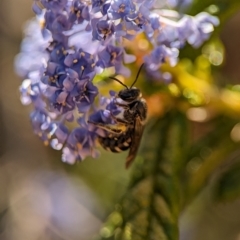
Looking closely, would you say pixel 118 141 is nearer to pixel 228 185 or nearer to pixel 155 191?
pixel 155 191

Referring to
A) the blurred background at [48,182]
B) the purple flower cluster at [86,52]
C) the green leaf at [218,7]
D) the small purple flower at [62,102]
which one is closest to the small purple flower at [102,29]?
the purple flower cluster at [86,52]

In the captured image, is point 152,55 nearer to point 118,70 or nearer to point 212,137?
point 118,70

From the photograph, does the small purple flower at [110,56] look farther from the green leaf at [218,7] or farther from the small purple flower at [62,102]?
the green leaf at [218,7]

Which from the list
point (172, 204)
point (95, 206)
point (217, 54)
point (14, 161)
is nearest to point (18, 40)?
point (14, 161)

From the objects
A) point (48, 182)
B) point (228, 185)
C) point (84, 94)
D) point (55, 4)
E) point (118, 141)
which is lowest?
point (48, 182)

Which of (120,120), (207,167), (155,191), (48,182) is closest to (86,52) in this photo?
(120,120)
